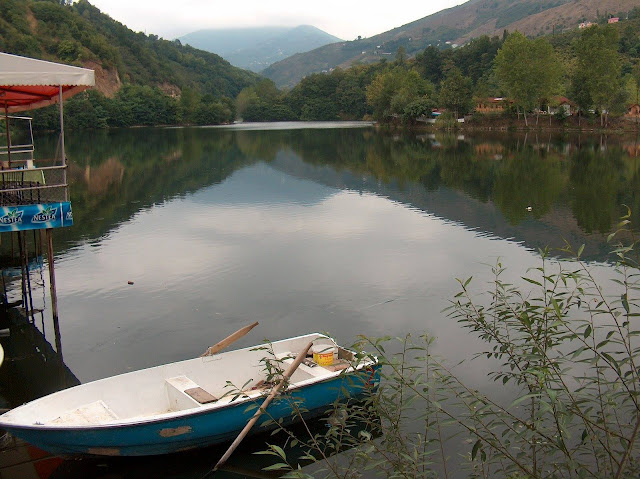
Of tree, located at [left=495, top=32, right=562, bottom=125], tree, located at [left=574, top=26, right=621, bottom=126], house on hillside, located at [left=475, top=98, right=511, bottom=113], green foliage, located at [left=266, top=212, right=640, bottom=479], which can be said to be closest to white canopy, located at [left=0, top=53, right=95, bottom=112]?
green foliage, located at [left=266, top=212, right=640, bottom=479]

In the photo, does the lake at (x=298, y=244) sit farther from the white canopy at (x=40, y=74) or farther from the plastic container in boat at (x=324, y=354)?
the white canopy at (x=40, y=74)

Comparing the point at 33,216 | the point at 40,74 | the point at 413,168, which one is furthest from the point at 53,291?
the point at 413,168

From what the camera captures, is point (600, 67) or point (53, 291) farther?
point (600, 67)

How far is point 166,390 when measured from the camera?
34.5ft

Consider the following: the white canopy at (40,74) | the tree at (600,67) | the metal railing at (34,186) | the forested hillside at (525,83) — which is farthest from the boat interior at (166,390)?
the forested hillside at (525,83)

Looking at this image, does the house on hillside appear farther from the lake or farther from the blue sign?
the blue sign

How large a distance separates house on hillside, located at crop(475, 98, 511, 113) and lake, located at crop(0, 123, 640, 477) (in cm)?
4409

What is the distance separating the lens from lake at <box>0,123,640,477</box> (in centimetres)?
1559

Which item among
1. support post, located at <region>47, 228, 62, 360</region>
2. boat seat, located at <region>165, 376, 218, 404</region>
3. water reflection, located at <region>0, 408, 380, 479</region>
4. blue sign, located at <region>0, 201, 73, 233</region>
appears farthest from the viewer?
support post, located at <region>47, 228, 62, 360</region>

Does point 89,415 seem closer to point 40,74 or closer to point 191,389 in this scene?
point 191,389

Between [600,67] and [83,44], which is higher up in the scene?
[83,44]

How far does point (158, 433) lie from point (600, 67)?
77319 mm

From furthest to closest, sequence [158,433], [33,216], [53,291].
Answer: [53,291], [33,216], [158,433]

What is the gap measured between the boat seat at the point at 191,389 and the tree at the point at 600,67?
7331 centimetres
